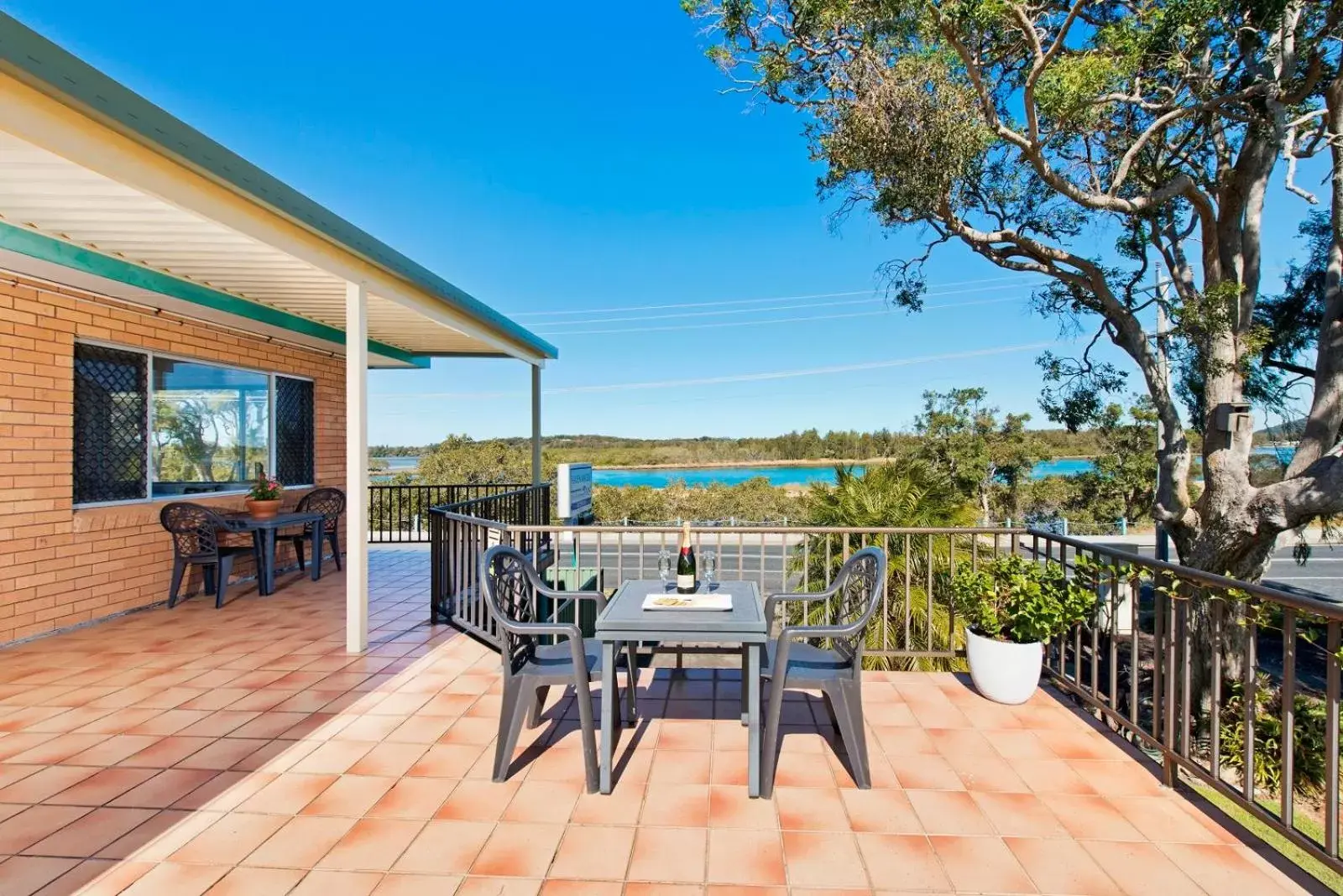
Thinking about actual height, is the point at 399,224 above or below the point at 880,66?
above

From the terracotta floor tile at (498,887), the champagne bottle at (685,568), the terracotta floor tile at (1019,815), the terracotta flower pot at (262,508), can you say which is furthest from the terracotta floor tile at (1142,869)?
the terracotta flower pot at (262,508)

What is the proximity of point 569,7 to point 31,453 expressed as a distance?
1184 centimetres

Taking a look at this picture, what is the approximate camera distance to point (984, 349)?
35469mm

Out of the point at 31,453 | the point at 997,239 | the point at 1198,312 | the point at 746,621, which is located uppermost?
the point at 997,239

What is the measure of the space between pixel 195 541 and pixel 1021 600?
5.87 m

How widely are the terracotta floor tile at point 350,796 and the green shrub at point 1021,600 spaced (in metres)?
2.74

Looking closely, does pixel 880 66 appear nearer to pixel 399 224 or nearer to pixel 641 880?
pixel 641 880

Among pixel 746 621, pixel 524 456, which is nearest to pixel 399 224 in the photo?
pixel 524 456

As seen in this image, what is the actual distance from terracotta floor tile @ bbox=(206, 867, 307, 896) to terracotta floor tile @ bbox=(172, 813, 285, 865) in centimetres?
9

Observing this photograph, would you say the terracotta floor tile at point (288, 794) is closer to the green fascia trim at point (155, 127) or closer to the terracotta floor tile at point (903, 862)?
the terracotta floor tile at point (903, 862)

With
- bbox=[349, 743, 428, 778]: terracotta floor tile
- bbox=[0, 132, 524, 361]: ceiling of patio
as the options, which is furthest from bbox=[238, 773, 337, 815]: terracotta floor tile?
bbox=[0, 132, 524, 361]: ceiling of patio

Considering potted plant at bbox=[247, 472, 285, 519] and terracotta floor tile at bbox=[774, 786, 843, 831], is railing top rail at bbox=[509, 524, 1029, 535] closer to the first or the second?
terracotta floor tile at bbox=[774, 786, 843, 831]

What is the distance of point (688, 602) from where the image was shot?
100 inches

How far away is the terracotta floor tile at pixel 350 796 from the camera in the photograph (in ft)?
7.24
